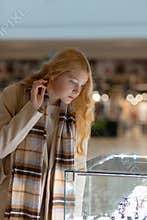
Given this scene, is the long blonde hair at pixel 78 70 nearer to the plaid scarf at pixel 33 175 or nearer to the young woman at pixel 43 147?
the young woman at pixel 43 147

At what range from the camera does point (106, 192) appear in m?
1.43

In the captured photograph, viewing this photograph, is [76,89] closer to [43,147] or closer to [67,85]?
[67,85]

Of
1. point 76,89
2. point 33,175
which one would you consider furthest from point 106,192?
point 76,89

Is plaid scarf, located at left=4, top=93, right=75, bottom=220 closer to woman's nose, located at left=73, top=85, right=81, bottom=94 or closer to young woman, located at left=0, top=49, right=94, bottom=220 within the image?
young woman, located at left=0, top=49, right=94, bottom=220

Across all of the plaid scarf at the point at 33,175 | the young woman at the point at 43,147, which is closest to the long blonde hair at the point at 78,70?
the young woman at the point at 43,147

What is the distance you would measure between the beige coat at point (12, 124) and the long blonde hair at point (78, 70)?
0.05m

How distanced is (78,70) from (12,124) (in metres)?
0.29

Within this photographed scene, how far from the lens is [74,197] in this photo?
1374 mm

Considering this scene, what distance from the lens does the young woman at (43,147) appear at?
1340 millimetres

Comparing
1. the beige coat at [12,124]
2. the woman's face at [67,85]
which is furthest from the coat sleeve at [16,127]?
the woman's face at [67,85]

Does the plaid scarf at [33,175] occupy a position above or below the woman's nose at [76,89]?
below

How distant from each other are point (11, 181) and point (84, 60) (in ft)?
1.57

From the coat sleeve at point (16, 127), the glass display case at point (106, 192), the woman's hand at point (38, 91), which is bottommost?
the glass display case at point (106, 192)
